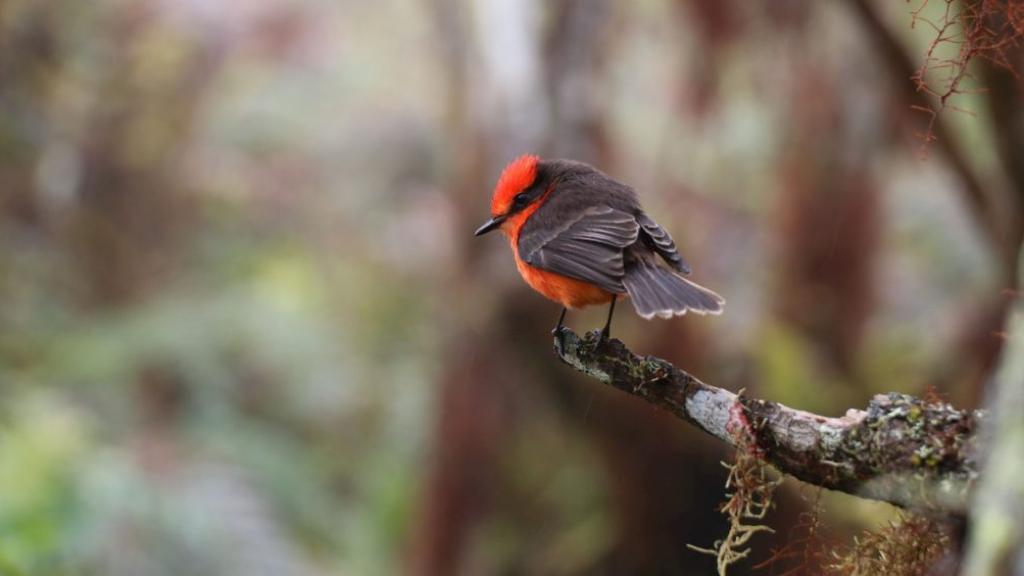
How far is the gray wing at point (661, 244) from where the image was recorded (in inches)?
92.7

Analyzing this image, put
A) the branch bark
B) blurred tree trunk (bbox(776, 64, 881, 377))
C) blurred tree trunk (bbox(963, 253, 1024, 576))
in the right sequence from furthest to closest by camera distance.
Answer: blurred tree trunk (bbox(776, 64, 881, 377)) → the branch bark → blurred tree trunk (bbox(963, 253, 1024, 576))

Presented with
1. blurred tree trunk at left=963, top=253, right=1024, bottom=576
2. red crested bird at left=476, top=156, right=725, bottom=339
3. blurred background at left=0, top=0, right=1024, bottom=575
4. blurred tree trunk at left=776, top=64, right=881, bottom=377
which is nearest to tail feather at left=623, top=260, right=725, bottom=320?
red crested bird at left=476, top=156, right=725, bottom=339

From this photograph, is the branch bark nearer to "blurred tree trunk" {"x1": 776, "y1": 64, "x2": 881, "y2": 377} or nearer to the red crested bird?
the red crested bird

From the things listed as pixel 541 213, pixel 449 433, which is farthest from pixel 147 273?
pixel 541 213

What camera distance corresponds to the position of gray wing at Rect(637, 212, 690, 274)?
2355 millimetres

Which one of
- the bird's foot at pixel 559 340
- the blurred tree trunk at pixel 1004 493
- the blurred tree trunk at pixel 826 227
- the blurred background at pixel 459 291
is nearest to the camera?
the blurred tree trunk at pixel 1004 493

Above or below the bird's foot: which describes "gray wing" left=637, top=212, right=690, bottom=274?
above

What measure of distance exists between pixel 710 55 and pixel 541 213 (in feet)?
11.6

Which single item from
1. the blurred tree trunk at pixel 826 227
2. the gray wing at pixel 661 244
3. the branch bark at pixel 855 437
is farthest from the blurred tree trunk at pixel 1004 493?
the blurred tree trunk at pixel 826 227

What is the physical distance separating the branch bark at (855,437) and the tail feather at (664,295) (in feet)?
0.78

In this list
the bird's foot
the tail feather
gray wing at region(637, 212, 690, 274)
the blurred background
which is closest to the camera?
the tail feather

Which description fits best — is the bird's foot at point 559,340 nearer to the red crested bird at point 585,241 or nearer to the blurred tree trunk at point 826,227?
the red crested bird at point 585,241

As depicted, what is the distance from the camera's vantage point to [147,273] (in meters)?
7.44

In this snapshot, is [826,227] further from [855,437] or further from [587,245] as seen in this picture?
[855,437]
